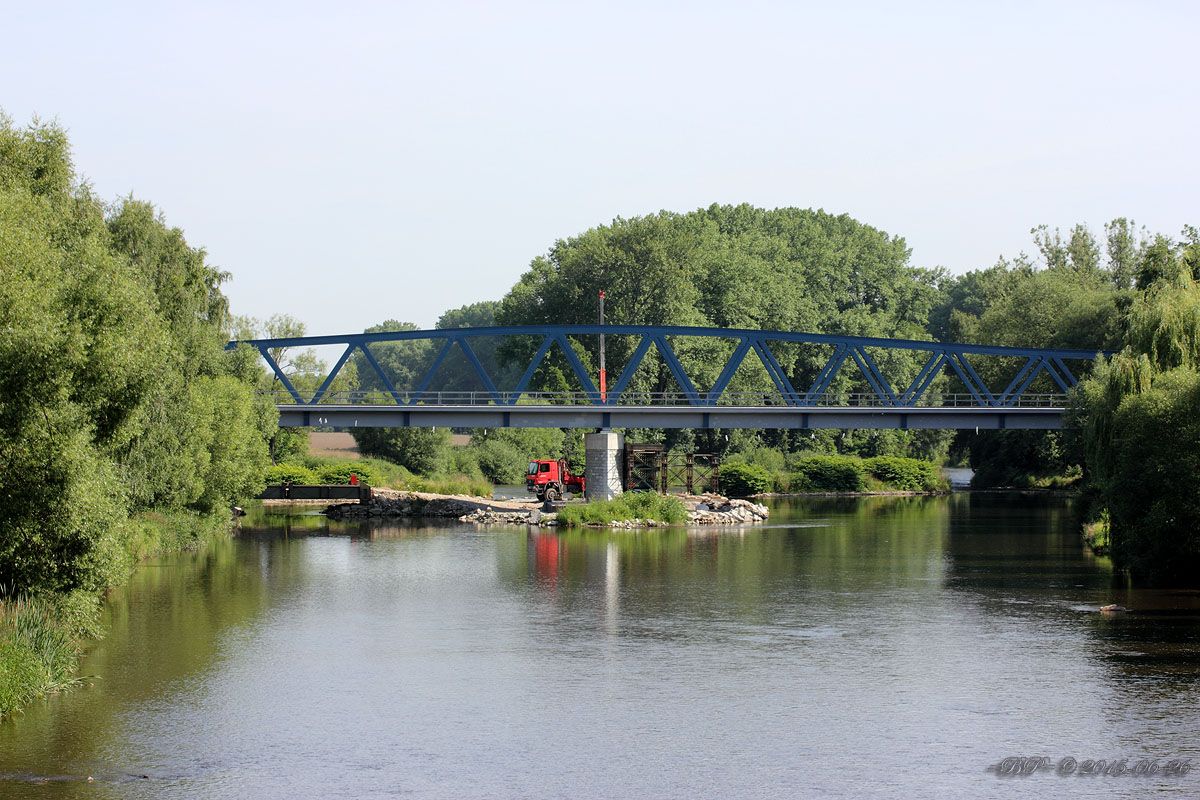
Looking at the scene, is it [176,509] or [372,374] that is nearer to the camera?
[176,509]

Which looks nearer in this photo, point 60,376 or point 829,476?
point 60,376

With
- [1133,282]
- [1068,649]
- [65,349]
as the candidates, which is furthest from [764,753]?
[1133,282]

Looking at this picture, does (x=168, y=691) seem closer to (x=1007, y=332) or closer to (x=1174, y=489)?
(x=1174, y=489)

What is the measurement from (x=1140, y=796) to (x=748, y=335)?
60.1 meters

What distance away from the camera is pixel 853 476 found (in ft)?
345

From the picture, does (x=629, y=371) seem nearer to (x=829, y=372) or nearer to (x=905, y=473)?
(x=829, y=372)

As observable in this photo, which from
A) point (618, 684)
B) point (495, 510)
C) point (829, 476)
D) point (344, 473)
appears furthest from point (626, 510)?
point (618, 684)

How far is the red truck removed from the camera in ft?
271

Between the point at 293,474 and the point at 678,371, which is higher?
the point at 678,371

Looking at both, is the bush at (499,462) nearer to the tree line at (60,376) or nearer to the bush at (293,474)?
the bush at (293,474)

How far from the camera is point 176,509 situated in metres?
55.9

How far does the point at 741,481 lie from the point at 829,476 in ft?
30.9

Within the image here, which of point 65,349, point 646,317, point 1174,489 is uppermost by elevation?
point 646,317

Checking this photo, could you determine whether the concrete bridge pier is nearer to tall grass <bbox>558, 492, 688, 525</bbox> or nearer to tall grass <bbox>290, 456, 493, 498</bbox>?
tall grass <bbox>558, 492, 688, 525</bbox>
